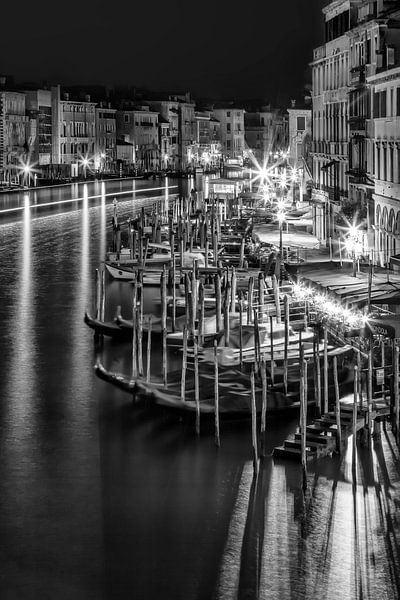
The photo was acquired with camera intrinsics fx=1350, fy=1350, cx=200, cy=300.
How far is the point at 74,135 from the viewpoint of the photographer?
102 metres

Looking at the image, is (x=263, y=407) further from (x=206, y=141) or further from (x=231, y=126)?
(x=231, y=126)

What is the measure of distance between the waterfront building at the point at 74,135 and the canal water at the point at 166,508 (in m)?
77.9

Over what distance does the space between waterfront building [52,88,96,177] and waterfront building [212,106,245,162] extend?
32.9 meters

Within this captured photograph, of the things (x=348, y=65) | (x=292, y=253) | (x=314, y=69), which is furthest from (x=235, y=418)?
(x=314, y=69)

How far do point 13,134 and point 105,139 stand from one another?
21299 mm

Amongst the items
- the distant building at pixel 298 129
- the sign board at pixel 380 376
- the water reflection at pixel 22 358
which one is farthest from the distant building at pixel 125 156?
the sign board at pixel 380 376

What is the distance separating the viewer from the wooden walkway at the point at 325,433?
1638 centimetres

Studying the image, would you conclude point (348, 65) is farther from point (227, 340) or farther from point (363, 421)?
point (363, 421)

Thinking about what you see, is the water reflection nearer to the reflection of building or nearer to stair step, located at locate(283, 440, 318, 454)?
stair step, located at locate(283, 440, 318, 454)

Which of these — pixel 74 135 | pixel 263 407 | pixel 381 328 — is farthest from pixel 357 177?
pixel 74 135

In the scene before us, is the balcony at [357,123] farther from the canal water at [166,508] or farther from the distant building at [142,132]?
the distant building at [142,132]

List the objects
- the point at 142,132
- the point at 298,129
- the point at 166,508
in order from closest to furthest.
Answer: the point at 166,508 → the point at 298,129 → the point at 142,132

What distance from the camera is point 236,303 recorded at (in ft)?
93.7

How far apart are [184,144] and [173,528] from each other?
114 m
